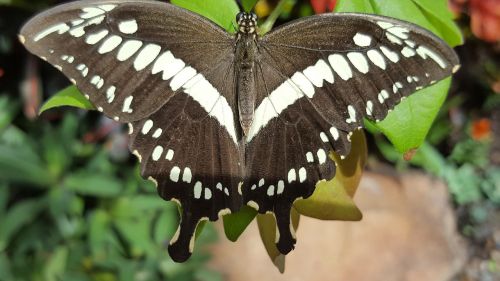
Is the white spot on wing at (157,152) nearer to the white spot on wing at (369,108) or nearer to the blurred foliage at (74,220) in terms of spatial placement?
the white spot on wing at (369,108)

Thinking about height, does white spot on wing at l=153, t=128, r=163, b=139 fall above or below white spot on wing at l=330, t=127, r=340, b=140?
above

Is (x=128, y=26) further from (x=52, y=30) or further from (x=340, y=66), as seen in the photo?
(x=340, y=66)

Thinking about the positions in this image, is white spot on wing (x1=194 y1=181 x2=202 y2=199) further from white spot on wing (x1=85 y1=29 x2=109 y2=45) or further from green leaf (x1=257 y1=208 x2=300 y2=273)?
white spot on wing (x1=85 y1=29 x2=109 y2=45)

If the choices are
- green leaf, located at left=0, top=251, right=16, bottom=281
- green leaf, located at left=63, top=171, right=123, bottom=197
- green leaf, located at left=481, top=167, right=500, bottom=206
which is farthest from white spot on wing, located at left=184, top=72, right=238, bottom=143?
green leaf, located at left=481, top=167, right=500, bottom=206

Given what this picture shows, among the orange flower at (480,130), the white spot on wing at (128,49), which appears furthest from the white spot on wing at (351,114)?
the orange flower at (480,130)

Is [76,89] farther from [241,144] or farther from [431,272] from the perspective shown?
[431,272]

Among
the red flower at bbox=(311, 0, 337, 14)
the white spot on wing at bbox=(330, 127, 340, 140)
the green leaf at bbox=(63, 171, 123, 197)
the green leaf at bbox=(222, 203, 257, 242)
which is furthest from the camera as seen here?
the green leaf at bbox=(63, 171, 123, 197)

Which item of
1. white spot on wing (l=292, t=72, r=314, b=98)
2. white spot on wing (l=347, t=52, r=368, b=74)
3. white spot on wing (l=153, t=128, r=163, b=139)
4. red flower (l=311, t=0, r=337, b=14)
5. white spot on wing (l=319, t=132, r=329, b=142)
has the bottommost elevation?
white spot on wing (l=319, t=132, r=329, b=142)
